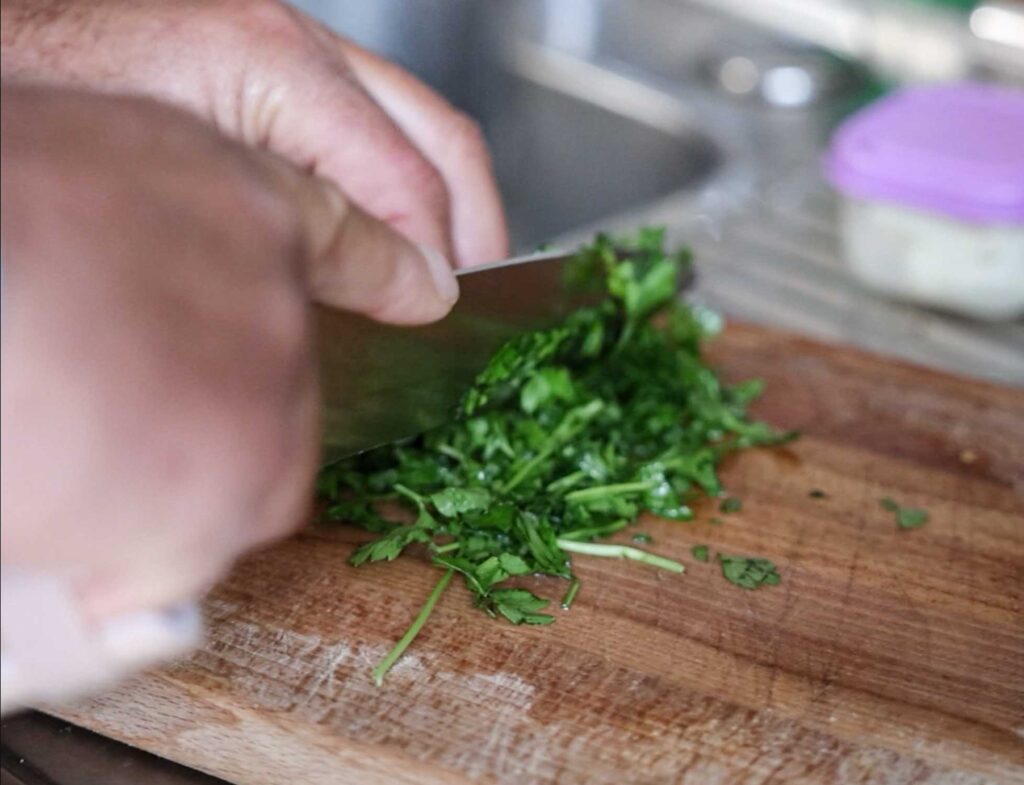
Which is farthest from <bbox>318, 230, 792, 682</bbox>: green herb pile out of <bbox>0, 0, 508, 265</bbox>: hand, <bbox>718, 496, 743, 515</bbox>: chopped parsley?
<bbox>0, 0, 508, 265</bbox>: hand

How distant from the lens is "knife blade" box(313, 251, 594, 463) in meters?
1.23

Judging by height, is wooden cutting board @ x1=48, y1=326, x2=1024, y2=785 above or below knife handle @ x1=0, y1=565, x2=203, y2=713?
below

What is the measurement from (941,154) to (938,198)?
79 mm

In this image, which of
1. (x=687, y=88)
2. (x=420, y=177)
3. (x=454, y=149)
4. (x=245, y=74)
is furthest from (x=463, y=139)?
(x=687, y=88)

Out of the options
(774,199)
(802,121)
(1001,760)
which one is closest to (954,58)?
(802,121)

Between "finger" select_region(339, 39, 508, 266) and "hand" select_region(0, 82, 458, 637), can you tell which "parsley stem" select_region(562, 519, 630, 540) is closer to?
"finger" select_region(339, 39, 508, 266)

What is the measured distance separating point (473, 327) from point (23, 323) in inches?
30.5

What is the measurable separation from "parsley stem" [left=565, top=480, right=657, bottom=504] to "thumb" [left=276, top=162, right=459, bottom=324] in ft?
1.25

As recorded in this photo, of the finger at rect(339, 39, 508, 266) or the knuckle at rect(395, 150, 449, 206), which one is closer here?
the knuckle at rect(395, 150, 449, 206)

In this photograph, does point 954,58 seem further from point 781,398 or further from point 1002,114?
point 781,398

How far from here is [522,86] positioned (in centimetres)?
291

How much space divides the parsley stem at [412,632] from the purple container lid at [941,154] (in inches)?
38.1

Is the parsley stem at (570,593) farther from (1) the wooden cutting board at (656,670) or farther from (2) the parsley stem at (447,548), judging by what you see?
(2) the parsley stem at (447,548)

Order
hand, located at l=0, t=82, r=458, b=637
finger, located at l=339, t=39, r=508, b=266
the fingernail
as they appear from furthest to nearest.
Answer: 1. finger, located at l=339, t=39, r=508, b=266
2. the fingernail
3. hand, located at l=0, t=82, r=458, b=637
